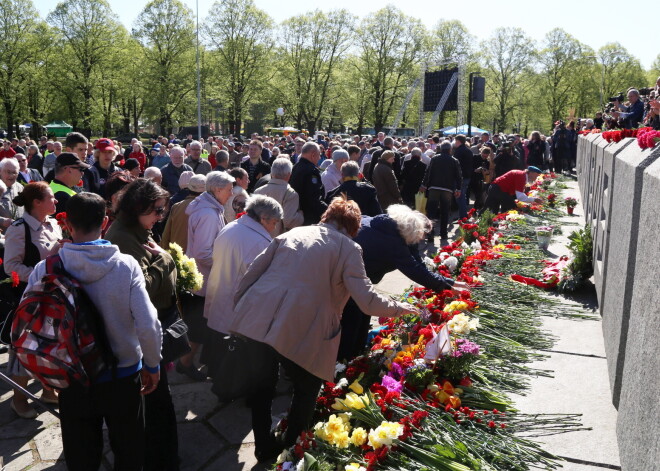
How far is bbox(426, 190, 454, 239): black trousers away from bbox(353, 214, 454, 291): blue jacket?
21.3ft

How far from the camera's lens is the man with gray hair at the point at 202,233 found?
494cm

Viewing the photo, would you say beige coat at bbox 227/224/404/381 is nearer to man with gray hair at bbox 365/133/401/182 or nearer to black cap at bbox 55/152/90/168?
black cap at bbox 55/152/90/168

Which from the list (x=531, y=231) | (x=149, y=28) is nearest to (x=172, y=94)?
(x=149, y=28)

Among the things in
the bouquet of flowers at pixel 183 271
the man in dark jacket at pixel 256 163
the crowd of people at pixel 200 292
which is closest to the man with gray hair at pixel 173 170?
the man in dark jacket at pixel 256 163

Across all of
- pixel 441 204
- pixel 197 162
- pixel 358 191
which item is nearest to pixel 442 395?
pixel 358 191

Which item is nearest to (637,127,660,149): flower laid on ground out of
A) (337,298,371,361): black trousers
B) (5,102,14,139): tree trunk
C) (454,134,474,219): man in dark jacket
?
(337,298,371,361): black trousers

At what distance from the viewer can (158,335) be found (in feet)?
9.48

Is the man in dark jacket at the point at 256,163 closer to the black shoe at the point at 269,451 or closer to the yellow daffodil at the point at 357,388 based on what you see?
the black shoe at the point at 269,451

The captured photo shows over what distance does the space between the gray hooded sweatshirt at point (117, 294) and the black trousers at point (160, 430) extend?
60 cm

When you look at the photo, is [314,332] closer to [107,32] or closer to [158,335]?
[158,335]

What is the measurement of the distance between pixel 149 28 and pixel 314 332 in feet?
148

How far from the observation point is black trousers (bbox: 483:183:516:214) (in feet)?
34.3

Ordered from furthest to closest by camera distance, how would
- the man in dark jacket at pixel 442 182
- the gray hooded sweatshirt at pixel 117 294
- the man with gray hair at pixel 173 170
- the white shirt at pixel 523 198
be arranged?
the man in dark jacket at pixel 442 182
the white shirt at pixel 523 198
the man with gray hair at pixel 173 170
the gray hooded sweatshirt at pixel 117 294

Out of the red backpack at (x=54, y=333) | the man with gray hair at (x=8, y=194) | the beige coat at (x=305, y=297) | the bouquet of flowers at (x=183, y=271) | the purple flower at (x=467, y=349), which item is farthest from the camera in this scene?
the man with gray hair at (x=8, y=194)
